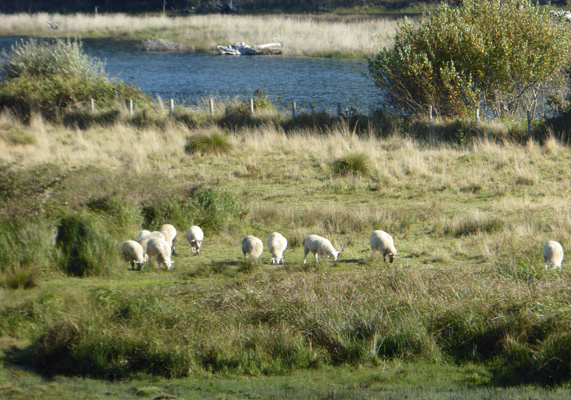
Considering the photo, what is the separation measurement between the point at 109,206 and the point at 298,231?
3.55m

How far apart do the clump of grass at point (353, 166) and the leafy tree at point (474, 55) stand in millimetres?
6912

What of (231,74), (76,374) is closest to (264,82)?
(231,74)

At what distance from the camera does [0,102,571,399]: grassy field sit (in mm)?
7133

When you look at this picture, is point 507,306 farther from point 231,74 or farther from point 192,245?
point 231,74

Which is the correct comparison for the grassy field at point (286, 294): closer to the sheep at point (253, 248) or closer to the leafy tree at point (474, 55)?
the sheep at point (253, 248)

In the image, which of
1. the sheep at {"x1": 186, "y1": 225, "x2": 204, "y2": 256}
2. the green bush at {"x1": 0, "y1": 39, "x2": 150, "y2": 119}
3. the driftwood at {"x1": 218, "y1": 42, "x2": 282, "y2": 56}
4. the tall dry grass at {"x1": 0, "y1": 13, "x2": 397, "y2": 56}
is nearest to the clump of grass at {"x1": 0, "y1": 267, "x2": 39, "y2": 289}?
the sheep at {"x1": 186, "y1": 225, "x2": 204, "y2": 256}

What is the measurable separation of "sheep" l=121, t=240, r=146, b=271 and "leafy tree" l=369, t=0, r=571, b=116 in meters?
15.4

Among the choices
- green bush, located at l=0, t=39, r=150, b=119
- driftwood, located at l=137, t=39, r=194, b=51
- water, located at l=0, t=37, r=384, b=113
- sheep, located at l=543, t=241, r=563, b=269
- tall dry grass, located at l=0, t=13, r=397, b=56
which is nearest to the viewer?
sheep, located at l=543, t=241, r=563, b=269

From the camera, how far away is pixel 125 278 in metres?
9.54

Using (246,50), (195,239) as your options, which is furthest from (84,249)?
(246,50)

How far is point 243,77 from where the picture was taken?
41125mm

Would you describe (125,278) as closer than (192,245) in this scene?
Yes

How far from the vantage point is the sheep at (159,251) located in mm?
9875

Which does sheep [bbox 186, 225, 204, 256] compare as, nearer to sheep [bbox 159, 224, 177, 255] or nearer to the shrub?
sheep [bbox 159, 224, 177, 255]
